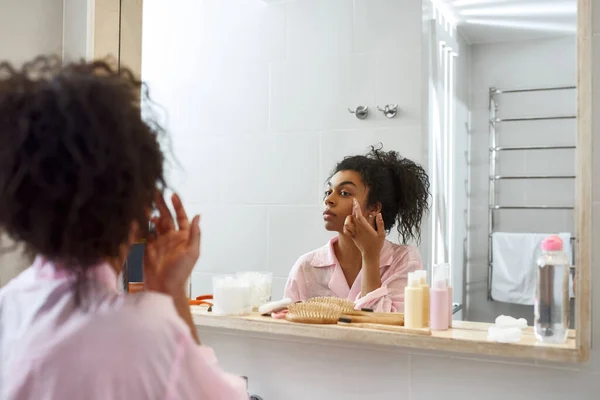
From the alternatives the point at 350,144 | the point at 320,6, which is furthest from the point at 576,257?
the point at 320,6

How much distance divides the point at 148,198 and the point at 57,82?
0.16m

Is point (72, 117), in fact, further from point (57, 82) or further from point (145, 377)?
point (145, 377)

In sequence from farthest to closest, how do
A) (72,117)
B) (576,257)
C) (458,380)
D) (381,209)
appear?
1. (381,209)
2. (458,380)
3. (576,257)
4. (72,117)

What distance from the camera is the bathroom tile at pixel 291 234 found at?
1393mm

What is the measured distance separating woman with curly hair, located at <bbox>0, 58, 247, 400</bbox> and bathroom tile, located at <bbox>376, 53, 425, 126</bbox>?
704 mm

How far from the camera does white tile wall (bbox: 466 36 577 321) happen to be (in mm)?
1155

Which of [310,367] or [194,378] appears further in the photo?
[310,367]

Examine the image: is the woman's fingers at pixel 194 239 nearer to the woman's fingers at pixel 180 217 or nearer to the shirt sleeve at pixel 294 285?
the woman's fingers at pixel 180 217

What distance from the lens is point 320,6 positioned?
1.40 meters

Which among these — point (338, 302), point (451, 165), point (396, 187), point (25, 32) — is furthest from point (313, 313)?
point (25, 32)

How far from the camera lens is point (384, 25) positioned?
133cm

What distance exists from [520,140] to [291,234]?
0.54 m

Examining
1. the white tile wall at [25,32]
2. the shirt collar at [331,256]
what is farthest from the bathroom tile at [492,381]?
the white tile wall at [25,32]

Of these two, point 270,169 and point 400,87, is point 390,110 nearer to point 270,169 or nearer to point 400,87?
point 400,87
